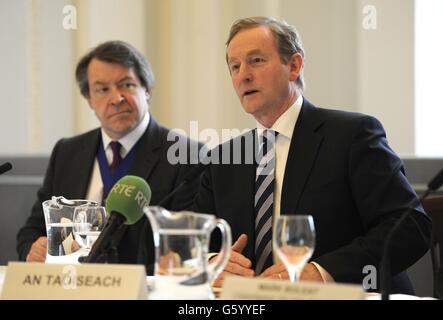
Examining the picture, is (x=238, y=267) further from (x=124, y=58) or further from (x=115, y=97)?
(x=124, y=58)

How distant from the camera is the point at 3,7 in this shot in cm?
476

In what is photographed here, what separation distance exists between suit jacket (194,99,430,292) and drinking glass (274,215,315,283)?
2.39 ft

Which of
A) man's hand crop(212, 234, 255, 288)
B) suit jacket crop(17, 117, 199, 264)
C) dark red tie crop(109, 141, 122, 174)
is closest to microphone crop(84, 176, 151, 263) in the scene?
man's hand crop(212, 234, 255, 288)

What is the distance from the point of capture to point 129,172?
336 cm

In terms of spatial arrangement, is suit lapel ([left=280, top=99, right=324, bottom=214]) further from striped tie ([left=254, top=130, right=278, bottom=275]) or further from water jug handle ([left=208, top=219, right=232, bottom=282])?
water jug handle ([left=208, top=219, right=232, bottom=282])

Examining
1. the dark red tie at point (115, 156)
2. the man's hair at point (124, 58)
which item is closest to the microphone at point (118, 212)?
the dark red tie at point (115, 156)

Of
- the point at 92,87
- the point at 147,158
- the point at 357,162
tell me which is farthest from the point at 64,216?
the point at 92,87

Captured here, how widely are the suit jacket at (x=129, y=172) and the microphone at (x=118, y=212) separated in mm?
1155

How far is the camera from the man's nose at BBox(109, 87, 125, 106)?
347 centimetres

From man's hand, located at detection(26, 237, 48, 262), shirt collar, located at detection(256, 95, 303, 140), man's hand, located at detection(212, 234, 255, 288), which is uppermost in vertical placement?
shirt collar, located at detection(256, 95, 303, 140)

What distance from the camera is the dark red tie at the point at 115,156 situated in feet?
11.4
